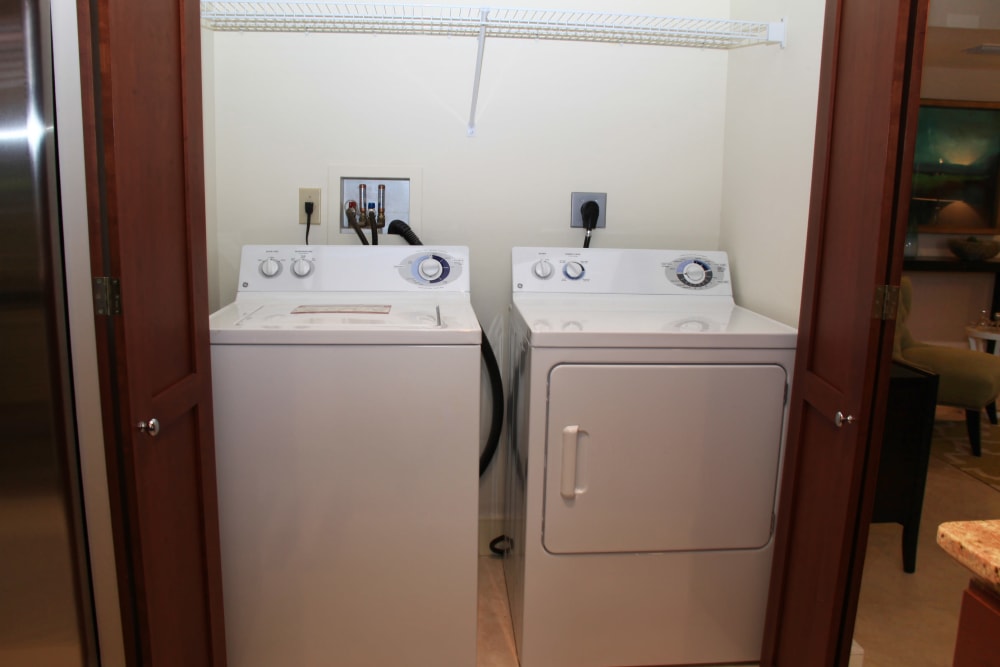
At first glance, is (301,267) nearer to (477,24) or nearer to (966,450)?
(477,24)

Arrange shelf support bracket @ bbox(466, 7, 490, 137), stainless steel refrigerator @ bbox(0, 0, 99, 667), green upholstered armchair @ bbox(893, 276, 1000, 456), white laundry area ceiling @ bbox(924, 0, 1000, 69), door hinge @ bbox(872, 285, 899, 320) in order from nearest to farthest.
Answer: stainless steel refrigerator @ bbox(0, 0, 99, 667) → door hinge @ bbox(872, 285, 899, 320) → shelf support bracket @ bbox(466, 7, 490, 137) → white laundry area ceiling @ bbox(924, 0, 1000, 69) → green upholstered armchair @ bbox(893, 276, 1000, 456)

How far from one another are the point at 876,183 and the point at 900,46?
0.76 ft

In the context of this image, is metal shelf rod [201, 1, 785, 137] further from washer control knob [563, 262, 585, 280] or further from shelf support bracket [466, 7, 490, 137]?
washer control knob [563, 262, 585, 280]

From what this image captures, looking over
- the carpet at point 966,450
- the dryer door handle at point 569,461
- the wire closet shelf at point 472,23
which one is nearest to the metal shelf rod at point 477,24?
the wire closet shelf at point 472,23

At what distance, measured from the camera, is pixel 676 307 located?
78.3 inches

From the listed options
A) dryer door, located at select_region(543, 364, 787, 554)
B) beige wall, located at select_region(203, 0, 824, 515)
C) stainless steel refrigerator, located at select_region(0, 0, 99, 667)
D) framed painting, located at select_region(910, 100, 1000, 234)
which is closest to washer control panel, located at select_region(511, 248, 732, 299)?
beige wall, located at select_region(203, 0, 824, 515)

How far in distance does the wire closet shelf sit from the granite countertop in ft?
4.80

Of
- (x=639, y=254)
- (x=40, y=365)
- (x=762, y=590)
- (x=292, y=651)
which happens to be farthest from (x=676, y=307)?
(x=40, y=365)

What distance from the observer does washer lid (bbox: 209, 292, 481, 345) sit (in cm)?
143

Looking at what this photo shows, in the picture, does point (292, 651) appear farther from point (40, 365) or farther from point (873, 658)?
point (873, 658)

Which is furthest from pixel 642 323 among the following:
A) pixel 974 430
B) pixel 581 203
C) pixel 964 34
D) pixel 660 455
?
pixel 974 430

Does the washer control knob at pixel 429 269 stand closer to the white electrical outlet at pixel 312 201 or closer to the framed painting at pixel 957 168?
the white electrical outlet at pixel 312 201

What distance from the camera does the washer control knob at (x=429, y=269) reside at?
1.96 metres

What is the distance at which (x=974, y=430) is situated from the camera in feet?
9.71
